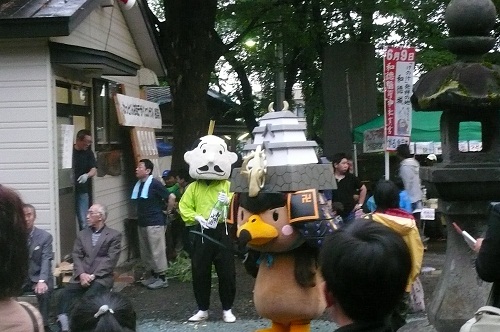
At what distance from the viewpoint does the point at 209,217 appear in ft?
25.3

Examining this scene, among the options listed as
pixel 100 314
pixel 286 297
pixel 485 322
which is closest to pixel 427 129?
pixel 286 297

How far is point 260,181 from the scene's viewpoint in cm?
570

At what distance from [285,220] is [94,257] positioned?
8.33 ft

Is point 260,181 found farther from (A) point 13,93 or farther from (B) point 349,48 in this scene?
(B) point 349,48

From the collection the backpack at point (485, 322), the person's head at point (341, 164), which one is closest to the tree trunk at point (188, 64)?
the person's head at point (341, 164)

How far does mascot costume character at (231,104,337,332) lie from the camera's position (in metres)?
5.56

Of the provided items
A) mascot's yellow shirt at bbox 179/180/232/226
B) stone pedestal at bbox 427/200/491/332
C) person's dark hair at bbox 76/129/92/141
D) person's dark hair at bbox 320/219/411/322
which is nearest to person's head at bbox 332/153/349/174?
mascot's yellow shirt at bbox 179/180/232/226

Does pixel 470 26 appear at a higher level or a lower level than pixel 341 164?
higher

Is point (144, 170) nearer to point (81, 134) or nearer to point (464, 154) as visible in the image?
point (81, 134)

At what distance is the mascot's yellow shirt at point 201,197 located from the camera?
7.69m

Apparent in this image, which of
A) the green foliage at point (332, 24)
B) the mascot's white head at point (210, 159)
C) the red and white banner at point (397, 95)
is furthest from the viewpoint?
the green foliage at point (332, 24)

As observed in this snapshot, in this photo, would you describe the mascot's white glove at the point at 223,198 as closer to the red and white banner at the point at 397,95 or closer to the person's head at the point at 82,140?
the person's head at the point at 82,140

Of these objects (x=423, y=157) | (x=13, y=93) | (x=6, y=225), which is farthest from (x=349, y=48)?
(x=6, y=225)

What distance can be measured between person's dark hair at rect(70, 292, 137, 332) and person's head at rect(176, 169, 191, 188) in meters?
8.83
